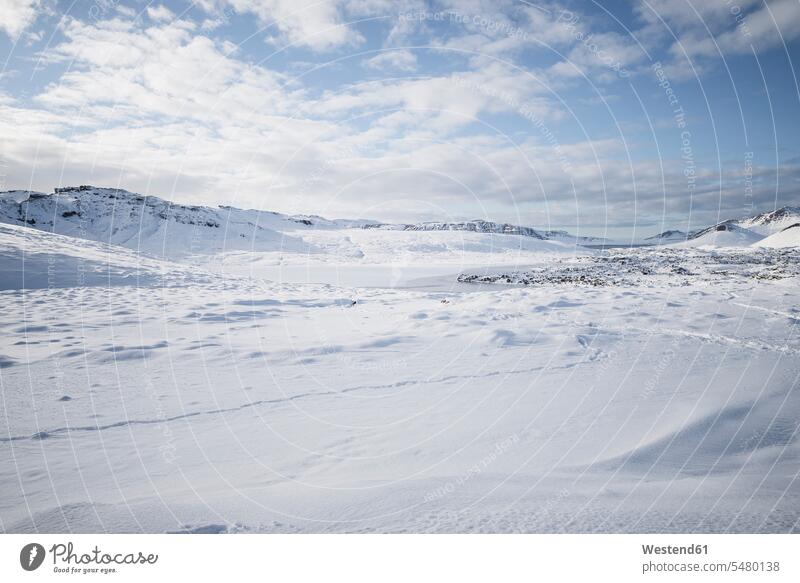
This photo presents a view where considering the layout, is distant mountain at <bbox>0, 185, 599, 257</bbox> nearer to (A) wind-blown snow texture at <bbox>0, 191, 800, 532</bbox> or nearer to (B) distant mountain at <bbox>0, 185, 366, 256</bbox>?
(B) distant mountain at <bbox>0, 185, 366, 256</bbox>

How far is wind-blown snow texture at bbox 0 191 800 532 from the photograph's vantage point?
286 centimetres

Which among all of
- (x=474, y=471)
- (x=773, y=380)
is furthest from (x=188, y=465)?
(x=773, y=380)

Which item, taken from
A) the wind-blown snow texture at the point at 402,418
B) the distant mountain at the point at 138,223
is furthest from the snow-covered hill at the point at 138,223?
the wind-blown snow texture at the point at 402,418

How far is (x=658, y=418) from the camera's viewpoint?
4.73m

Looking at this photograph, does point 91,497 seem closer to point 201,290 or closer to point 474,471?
point 474,471

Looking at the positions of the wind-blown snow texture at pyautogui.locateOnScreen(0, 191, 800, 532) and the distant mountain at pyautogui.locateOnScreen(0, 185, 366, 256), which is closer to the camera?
the wind-blown snow texture at pyautogui.locateOnScreen(0, 191, 800, 532)
